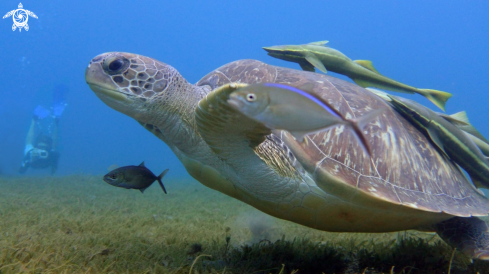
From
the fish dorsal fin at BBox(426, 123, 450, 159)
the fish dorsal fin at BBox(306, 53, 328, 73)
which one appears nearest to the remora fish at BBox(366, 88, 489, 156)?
the fish dorsal fin at BBox(426, 123, 450, 159)

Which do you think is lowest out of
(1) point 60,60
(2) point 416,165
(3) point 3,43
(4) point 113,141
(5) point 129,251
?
(5) point 129,251

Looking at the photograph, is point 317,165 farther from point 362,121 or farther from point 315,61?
point 315,61

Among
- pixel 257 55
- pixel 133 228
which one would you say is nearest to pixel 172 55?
pixel 257 55

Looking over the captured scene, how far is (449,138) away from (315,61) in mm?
1617

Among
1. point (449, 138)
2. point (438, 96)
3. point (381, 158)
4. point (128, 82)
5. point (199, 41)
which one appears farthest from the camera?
point (199, 41)

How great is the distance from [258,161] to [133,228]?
2.45 metres

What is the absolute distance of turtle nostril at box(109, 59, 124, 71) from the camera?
2127 mm

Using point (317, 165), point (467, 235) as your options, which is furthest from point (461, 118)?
point (317, 165)

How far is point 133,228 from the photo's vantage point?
3441 millimetres

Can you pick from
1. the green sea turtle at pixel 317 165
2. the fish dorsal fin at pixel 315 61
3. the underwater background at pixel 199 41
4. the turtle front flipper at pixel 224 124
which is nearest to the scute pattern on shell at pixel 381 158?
the green sea turtle at pixel 317 165

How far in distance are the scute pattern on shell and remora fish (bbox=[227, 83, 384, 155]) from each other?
42.0 inches

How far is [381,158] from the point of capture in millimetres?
2264

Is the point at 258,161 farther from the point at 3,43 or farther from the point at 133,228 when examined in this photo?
the point at 3,43

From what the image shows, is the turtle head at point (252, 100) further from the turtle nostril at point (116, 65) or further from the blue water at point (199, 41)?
the blue water at point (199, 41)
